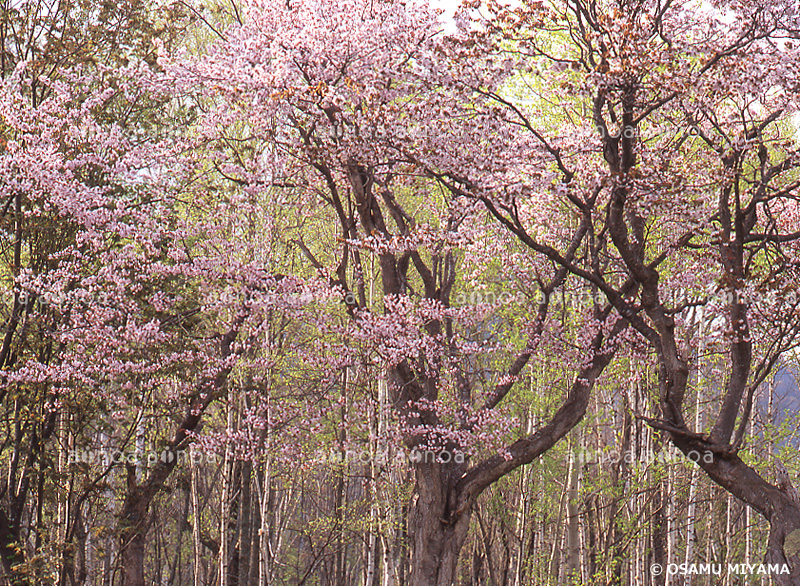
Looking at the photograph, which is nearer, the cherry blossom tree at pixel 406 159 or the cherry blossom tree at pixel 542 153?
the cherry blossom tree at pixel 542 153

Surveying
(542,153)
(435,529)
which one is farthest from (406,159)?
(435,529)

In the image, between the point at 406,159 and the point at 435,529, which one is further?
the point at 435,529

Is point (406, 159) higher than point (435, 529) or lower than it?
higher

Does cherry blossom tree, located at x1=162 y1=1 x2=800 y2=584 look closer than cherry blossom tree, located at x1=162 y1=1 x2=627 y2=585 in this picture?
Yes

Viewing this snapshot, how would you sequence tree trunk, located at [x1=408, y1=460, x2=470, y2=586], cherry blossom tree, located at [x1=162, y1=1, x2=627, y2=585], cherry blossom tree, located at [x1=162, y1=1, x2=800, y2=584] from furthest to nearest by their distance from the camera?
tree trunk, located at [x1=408, y1=460, x2=470, y2=586] < cherry blossom tree, located at [x1=162, y1=1, x2=627, y2=585] < cherry blossom tree, located at [x1=162, y1=1, x2=800, y2=584]

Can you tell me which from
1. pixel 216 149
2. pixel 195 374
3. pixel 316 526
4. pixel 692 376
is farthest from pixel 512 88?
pixel 316 526

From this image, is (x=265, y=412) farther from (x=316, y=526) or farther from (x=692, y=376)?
(x=692, y=376)

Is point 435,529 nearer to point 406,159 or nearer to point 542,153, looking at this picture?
point 406,159

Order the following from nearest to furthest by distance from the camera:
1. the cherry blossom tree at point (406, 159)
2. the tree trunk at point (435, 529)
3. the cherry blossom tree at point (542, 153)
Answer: the cherry blossom tree at point (542, 153)
the cherry blossom tree at point (406, 159)
the tree trunk at point (435, 529)

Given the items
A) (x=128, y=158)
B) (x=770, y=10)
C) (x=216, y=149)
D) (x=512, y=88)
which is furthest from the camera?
(x=512, y=88)

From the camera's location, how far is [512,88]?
1423cm

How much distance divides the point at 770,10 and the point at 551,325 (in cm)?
440

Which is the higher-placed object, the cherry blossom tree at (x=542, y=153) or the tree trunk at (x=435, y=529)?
the cherry blossom tree at (x=542, y=153)

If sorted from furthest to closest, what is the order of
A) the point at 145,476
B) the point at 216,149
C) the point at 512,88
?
the point at 512,88, the point at 145,476, the point at 216,149
